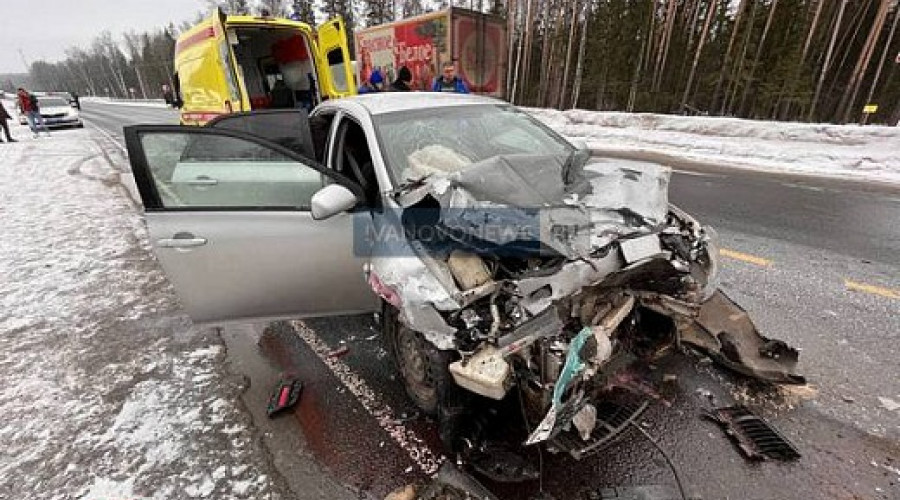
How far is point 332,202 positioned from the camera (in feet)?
8.11

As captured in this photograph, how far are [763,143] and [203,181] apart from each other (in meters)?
12.6

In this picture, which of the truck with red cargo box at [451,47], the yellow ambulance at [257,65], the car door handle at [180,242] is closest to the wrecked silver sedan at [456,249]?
the car door handle at [180,242]

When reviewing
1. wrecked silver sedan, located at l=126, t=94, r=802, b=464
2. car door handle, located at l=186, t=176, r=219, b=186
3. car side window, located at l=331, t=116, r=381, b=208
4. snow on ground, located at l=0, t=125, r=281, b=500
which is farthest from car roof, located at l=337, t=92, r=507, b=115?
snow on ground, located at l=0, t=125, r=281, b=500

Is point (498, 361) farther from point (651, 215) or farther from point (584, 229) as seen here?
point (651, 215)

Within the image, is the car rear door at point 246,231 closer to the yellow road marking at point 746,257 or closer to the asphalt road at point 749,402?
the asphalt road at point 749,402

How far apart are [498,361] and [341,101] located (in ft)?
8.39

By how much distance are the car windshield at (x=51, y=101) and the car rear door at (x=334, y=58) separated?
21684mm

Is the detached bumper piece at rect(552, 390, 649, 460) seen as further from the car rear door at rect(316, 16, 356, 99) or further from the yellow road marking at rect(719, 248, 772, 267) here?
the car rear door at rect(316, 16, 356, 99)

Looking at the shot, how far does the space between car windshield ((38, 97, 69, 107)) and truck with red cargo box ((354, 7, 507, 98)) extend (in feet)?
59.1

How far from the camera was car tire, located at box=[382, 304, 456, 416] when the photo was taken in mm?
2141

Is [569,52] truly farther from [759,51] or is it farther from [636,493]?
[636,493]

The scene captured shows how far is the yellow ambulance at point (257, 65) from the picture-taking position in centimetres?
730

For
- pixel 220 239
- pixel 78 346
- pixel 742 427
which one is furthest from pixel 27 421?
pixel 742 427

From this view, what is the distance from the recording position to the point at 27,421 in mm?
2697
